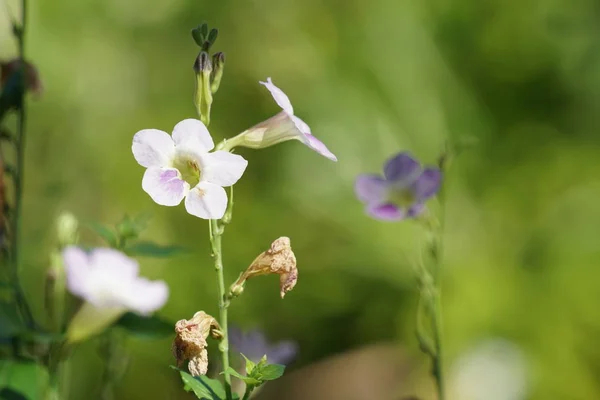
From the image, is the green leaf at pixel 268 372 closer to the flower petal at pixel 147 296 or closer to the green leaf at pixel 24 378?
the flower petal at pixel 147 296

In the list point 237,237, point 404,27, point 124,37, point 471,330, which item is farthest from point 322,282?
point 124,37

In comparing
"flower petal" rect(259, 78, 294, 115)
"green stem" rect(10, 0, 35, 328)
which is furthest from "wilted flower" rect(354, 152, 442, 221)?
"green stem" rect(10, 0, 35, 328)

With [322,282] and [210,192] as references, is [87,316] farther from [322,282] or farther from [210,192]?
[322,282]

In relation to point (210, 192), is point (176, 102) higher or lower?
higher

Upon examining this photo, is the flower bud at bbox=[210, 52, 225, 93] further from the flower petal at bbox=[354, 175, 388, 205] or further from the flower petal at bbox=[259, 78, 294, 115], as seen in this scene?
the flower petal at bbox=[354, 175, 388, 205]

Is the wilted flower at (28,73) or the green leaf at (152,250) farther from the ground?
the wilted flower at (28,73)

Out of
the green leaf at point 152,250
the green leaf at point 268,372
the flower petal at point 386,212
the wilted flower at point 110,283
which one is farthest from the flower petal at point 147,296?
the flower petal at point 386,212

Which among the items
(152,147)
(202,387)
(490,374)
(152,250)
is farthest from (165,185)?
(490,374)
